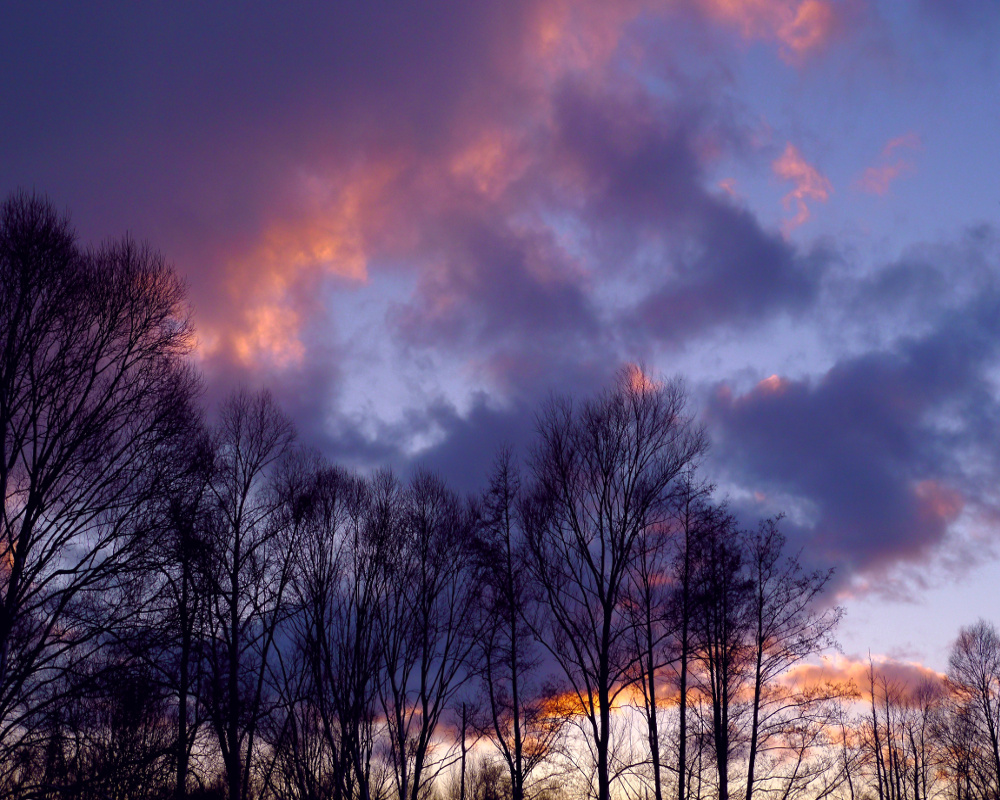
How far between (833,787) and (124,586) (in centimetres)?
2920

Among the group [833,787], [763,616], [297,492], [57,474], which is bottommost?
[833,787]

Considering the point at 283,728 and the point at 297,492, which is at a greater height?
the point at 297,492

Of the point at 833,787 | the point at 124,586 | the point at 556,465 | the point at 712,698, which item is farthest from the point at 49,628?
the point at 833,787

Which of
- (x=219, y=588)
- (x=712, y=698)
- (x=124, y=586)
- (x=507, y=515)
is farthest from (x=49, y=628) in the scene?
(x=712, y=698)

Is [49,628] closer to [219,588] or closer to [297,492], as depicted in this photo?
[219,588]

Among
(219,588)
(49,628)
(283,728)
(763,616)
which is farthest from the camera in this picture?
(763,616)

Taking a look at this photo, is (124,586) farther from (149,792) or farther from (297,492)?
(297,492)

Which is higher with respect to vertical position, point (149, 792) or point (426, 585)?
point (426, 585)

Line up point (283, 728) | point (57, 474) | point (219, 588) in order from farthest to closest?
point (283, 728) → point (219, 588) → point (57, 474)

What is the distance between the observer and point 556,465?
24.8 meters

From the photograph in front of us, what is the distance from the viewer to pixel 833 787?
30.0 metres

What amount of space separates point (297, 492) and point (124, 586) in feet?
40.7

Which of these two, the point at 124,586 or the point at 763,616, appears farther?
the point at 763,616

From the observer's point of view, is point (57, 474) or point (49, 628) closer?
point (49, 628)
